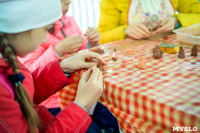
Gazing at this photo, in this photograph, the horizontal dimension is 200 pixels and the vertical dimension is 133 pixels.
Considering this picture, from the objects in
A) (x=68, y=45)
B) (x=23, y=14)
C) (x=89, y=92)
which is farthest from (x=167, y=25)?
(x=23, y=14)

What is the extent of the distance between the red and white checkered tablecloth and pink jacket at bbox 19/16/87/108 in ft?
1.90

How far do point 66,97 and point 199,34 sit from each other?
102 cm

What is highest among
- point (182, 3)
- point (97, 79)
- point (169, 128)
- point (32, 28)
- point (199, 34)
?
point (182, 3)

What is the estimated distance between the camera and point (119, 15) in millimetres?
1957

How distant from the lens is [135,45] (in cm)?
133

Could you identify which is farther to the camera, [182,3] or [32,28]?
[182,3]

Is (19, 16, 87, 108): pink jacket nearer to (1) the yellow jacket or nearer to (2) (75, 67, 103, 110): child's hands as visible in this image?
(1) the yellow jacket

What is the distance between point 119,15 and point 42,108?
1.49 metres

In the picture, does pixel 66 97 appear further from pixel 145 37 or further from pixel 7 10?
pixel 145 37

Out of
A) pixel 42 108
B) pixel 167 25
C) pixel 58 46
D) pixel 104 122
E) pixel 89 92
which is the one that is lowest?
pixel 104 122

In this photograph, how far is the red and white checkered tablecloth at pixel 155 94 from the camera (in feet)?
1.77

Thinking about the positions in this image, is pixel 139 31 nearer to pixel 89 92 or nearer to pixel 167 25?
pixel 167 25

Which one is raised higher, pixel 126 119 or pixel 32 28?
pixel 32 28

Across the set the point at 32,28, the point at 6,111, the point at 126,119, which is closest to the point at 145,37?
the point at 126,119
